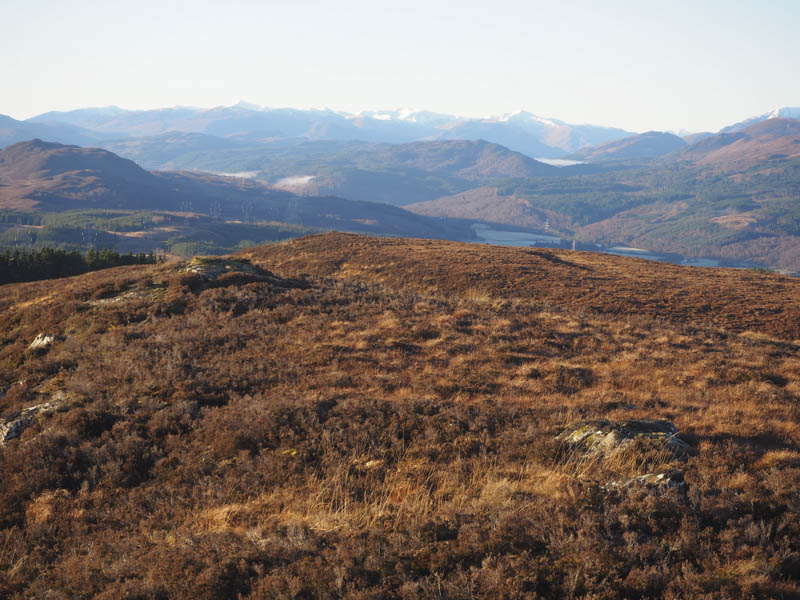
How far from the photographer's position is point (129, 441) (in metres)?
10.9

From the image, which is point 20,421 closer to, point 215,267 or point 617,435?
point 617,435

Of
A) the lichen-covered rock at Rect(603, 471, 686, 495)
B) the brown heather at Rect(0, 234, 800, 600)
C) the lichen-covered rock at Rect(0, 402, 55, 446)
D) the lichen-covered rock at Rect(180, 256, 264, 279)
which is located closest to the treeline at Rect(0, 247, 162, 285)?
the lichen-covered rock at Rect(180, 256, 264, 279)

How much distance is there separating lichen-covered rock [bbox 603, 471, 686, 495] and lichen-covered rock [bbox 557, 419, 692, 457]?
1.26 meters

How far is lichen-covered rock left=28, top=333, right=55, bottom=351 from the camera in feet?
59.0

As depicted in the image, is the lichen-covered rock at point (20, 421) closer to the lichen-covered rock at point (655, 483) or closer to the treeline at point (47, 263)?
the lichen-covered rock at point (655, 483)

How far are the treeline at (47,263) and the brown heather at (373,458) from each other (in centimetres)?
4053

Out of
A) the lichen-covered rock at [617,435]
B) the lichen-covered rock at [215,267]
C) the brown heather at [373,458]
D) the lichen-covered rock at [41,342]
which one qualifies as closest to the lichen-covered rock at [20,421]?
the brown heather at [373,458]

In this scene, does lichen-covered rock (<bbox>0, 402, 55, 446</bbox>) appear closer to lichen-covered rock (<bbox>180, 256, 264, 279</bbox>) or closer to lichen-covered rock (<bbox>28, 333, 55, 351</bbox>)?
lichen-covered rock (<bbox>28, 333, 55, 351</bbox>)

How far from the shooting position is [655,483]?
8.42 m

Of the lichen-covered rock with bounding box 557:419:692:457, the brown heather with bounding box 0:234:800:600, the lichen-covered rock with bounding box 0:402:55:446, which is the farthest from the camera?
the lichen-covered rock with bounding box 0:402:55:446

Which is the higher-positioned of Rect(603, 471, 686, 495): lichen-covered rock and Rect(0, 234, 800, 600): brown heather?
Rect(603, 471, 686, 495): lichen-covered rock

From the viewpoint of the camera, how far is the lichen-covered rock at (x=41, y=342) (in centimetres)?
1797

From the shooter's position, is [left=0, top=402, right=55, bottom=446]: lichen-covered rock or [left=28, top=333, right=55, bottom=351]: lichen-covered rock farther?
[left=28, top=333, right=55, bottom=351]: lichen-covered rock

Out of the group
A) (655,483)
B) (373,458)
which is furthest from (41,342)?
(655,483)
